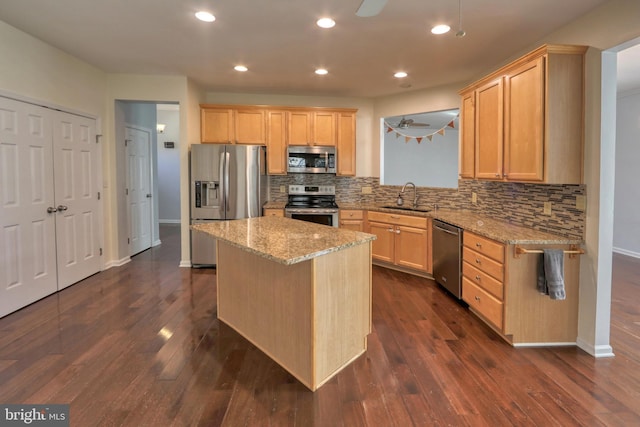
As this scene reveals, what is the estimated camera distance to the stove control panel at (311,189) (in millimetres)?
5588

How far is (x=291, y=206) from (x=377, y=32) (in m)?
2.72

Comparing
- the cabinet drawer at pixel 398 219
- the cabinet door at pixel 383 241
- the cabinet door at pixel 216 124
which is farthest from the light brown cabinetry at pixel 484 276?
the cabinet door at pixel 216 124

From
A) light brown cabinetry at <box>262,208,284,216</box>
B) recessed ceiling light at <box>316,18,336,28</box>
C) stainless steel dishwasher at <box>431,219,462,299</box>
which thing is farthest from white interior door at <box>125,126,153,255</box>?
stainless steel dishwasher at <box>431,219,462,299</box>

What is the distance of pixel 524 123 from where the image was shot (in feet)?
9.39

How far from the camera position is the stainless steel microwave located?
A: 527 centimetres

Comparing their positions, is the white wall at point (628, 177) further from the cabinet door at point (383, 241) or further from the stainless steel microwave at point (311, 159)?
the stainless steel microwave at point (311, 159)

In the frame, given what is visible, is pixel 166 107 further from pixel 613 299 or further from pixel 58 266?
pixel 613 299

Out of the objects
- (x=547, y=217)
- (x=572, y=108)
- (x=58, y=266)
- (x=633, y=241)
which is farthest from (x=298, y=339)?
(x=633, y=241)

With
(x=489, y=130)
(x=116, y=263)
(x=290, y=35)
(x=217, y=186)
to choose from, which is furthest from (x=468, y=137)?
(x=116, y=263)

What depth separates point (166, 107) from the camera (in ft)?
27.6

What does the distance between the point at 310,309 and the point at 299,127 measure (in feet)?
12.2

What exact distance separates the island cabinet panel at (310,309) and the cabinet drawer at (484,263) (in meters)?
1.11

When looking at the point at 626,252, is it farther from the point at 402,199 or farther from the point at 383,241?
the point at 383,241

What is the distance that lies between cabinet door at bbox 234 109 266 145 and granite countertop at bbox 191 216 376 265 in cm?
239
